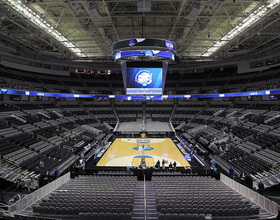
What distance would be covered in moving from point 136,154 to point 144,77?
9.52m

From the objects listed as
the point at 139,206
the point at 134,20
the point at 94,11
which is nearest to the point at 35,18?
the point at 94,11

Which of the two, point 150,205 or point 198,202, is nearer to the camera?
point 198,202

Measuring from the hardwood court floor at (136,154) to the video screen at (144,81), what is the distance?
280 inches

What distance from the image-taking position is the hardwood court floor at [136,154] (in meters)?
20.7

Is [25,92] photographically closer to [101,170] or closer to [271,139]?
[101,170]

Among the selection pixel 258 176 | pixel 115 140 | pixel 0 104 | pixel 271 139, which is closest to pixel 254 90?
pixel 271 139

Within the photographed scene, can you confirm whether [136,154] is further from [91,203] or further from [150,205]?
[91,203]

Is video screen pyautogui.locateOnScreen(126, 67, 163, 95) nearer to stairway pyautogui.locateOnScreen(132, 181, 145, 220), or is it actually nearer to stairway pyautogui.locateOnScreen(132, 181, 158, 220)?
stairway pyautogui.locateOnScreen(132, 181, 158, 220)

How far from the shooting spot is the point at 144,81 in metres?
19.8

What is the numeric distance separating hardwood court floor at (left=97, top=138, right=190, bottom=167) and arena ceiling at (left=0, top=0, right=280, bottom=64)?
494 inches

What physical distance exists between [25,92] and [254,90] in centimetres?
3257

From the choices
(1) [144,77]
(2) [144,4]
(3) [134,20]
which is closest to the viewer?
(2) [144,4]

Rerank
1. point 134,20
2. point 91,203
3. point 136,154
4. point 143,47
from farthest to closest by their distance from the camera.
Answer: point 136,154 → point 134,20 → point 143,47 → point 91,203

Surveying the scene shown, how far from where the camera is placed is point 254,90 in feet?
97.5
